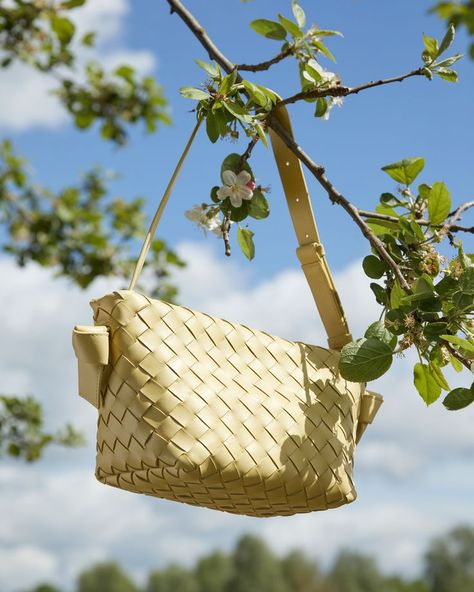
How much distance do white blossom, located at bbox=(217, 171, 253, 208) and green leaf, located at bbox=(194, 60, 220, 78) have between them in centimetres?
15

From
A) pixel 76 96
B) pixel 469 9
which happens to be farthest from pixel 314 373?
pixel 76 96

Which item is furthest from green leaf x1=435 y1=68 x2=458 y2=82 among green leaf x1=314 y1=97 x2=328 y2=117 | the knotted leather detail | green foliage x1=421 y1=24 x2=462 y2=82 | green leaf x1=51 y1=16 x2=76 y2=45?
green leaf x1=51 y1=16 x2=76 y2=45

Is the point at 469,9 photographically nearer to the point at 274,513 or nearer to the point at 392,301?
the point at 392,301

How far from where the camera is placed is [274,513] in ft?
3.77

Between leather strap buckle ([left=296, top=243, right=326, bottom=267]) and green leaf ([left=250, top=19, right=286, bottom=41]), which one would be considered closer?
green leaf ([left=250, top=19, right=286, bottom=41])

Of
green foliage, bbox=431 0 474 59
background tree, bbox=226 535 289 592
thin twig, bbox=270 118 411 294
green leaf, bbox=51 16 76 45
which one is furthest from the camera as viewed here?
background tree, bbox=226 535 289 592

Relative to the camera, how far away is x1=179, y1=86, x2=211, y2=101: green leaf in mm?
1013

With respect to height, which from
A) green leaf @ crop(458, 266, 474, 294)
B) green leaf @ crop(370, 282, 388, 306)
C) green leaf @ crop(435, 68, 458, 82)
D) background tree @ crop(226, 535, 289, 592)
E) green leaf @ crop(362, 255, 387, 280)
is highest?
background tree @ crop(226, 535, 289, 592)

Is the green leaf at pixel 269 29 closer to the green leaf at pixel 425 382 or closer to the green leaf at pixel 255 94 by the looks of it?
the green leaf at pixel 255 94

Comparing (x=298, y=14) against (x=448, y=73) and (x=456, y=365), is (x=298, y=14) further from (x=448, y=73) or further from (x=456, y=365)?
(x=456, y=365)

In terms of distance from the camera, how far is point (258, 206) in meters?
1.19

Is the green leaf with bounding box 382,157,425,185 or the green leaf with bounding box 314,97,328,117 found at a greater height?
the green leaf with bounding box 314,97,328,117

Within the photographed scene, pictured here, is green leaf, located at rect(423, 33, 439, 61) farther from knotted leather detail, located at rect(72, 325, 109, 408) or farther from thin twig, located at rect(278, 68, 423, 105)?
knotted leather detail, located at rect(72, 325, 109, 408)

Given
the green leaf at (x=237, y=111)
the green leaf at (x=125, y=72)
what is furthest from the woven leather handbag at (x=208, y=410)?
the green leaf at (x=125, y=72)
